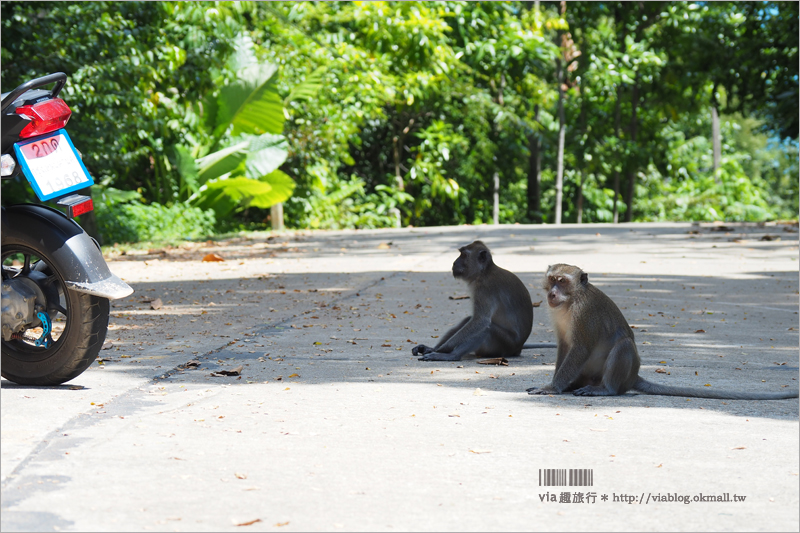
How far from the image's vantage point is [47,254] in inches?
198

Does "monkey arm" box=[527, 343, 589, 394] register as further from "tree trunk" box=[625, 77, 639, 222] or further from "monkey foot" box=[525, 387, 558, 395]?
"tree trunk" box=[625, 77, 639, 222]

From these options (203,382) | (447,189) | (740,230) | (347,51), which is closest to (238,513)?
(203,382)

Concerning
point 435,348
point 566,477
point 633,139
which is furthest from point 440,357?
point 633,139

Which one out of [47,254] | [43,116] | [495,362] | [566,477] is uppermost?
[43,116]

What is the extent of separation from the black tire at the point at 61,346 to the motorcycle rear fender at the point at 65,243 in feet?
0.16

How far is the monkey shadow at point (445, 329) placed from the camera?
5.71 metres

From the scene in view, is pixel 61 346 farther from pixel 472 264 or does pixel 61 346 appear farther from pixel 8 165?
pixel 472 264

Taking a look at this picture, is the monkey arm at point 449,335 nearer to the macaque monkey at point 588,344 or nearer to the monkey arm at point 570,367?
the macaque monkey at point 588,344

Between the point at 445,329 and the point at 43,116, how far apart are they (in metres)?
4.08

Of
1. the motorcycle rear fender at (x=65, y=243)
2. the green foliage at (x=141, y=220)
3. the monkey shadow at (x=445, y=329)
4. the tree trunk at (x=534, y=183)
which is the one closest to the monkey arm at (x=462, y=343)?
the monkey shadow at (x=445, y=329)

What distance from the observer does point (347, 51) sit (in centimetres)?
2344

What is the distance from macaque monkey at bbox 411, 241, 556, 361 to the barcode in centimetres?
280

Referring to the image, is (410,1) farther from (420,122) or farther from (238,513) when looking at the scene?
(238,513)

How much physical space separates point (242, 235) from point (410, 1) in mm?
9453
